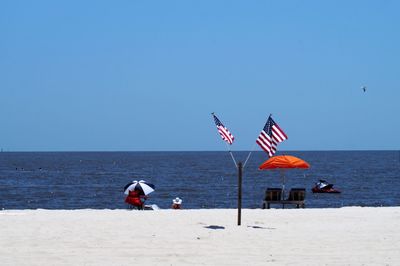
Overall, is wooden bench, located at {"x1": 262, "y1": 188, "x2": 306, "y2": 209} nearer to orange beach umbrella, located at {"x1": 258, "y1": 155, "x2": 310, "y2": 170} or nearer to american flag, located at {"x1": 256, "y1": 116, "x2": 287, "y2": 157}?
orange beach umbrella, located at {"x1": 258, "y1": 155, "x2": 310, "y2": 170}

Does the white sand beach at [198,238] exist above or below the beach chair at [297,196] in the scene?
below

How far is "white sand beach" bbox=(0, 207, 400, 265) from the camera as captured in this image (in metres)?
12.3

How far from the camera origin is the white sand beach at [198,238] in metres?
12.3

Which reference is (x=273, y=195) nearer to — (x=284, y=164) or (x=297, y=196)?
(x=297, y=196)

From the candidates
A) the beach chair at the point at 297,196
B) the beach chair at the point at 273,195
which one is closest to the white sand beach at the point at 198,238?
the beach chair at the point at 273,195

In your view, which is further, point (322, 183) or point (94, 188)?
point (94, 188)

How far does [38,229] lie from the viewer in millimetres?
16422

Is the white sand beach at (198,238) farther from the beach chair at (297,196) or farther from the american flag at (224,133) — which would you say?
the beach chair at (297,196)

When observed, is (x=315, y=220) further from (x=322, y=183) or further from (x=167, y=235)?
(x=322, y=183)

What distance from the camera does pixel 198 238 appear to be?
49.6 ft

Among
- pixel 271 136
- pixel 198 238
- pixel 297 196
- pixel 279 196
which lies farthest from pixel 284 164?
pixel 198 238

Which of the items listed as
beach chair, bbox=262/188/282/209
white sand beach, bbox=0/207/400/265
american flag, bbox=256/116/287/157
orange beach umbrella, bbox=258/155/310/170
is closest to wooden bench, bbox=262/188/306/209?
beach chair, bbox=262/188/282/209

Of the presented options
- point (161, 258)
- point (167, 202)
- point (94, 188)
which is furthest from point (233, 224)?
point (94, 188)

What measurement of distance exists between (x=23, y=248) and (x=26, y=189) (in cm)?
5319
